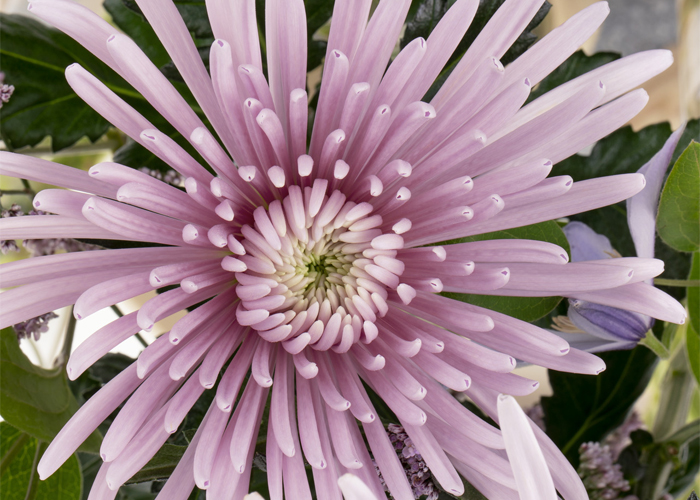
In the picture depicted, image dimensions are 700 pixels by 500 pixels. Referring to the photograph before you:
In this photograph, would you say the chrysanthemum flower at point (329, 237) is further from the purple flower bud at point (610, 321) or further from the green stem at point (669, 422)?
the green stem at point (669, 422)

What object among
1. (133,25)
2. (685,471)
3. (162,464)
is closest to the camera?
(162,464)

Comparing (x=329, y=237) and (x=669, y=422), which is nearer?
(x=329, y=237)

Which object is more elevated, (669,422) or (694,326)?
(694,326)

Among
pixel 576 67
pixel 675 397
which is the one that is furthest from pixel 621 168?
pixel 675 397

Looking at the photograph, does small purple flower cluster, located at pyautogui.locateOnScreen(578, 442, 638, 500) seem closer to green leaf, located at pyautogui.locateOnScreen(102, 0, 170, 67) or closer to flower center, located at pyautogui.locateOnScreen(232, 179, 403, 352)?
flower center, located at pyautogui.locateOnScreen(232, 179, 403, 352)

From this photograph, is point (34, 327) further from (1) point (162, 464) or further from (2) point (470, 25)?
(2) point (470, 25)

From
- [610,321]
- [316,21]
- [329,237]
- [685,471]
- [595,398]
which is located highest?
[316,21]

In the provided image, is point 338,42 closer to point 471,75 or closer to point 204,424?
point 471,75
